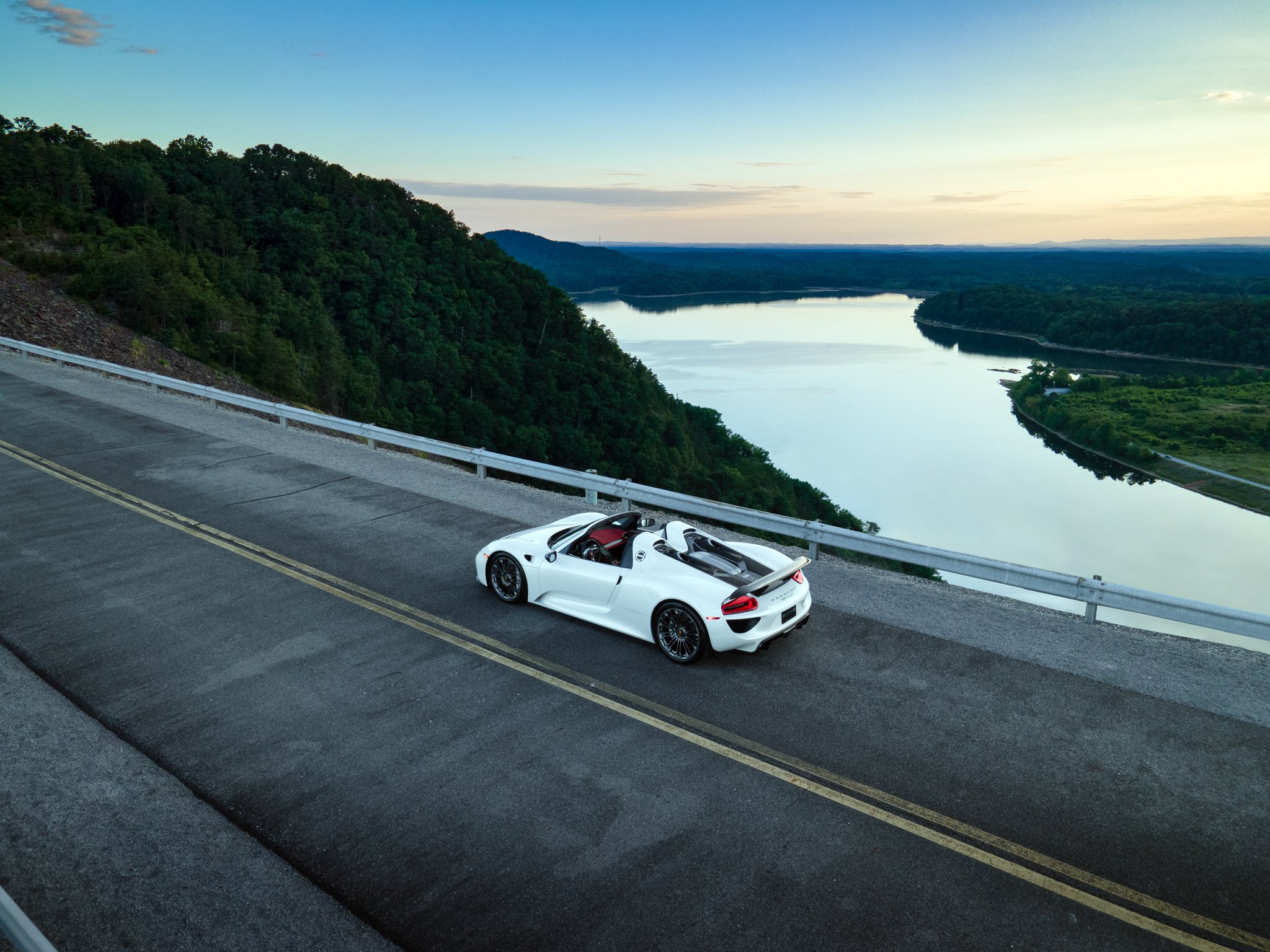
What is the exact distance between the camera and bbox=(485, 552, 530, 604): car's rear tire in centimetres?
870

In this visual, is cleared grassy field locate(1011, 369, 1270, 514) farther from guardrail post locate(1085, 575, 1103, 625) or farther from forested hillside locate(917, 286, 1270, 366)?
guardrail post locate(1085, 575, 1103, 625)

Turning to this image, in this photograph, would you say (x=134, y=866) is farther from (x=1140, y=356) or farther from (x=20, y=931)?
(x=1140, y=356)

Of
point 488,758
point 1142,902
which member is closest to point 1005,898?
point 1142,902

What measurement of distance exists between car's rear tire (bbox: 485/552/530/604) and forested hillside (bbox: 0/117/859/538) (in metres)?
31.9

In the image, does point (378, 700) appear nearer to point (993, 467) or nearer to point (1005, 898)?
point (1005, 898)

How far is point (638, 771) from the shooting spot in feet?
19.4

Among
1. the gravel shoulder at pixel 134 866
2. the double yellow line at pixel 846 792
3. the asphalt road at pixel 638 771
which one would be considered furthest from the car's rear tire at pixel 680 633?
the gravel shoulder at pixel 134 866

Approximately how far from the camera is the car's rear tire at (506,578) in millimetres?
8695

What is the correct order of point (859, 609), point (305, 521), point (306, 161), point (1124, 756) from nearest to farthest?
point (1124, 756) < point (859, 609) < point (305, 521) < point (306, 161)

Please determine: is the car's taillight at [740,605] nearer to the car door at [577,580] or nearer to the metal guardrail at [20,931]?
the car door at [577,580]

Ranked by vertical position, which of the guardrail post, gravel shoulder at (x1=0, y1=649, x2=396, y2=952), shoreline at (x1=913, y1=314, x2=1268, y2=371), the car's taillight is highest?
the car's taillight

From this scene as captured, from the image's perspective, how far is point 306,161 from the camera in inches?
3674

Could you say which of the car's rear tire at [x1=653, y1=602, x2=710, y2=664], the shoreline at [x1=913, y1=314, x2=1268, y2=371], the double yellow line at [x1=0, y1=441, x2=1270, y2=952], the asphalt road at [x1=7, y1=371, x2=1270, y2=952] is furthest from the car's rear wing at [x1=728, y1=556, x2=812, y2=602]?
the shoreline at [x1=913, y1=314, x2=1268, y2=371]

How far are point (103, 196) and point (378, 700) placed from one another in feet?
262
